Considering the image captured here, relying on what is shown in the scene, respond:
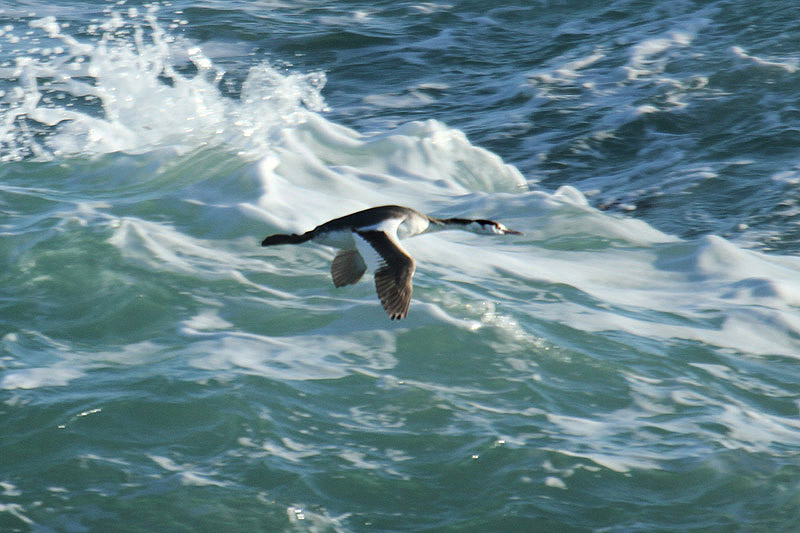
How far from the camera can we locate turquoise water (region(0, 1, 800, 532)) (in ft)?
14.2

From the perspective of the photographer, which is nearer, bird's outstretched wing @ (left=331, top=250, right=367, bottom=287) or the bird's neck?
bird's outstretched wing @ (left=331, top=250, right=367, bottom=287)

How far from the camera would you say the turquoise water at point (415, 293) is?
4328 millimetres

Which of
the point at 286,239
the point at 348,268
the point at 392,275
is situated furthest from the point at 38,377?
the point at 392,275

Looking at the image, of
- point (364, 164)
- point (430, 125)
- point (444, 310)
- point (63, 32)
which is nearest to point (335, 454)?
point (444, 310)

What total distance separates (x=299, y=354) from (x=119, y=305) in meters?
1.18

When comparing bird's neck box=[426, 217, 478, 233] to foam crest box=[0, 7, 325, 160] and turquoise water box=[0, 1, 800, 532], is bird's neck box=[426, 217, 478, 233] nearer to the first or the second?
turquoise water box=[0, 1, 800, 532]

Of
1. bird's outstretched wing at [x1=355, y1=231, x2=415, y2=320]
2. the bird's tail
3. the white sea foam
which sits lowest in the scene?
the white sea foam

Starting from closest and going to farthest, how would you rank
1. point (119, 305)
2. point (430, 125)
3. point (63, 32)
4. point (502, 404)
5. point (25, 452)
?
point (25, 452) < point (502, 404) < point (119, 305) < point (430, 125) < point (63, 32)

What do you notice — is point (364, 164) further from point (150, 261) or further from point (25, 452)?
point (25, 452)

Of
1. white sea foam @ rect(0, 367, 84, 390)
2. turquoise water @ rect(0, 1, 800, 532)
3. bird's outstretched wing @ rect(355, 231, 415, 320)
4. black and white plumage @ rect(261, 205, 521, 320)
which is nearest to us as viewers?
turquoise water @ rect(0, 1, 800, 532)

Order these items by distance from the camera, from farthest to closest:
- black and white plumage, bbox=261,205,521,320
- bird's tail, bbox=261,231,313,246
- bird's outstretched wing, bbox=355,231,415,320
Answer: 1. bird's tail, bbox=261,231,313,246
2. black and white plumage, bbox=261,205,521,320
3. bird's outstretched wing, bbox=355,231,415,320

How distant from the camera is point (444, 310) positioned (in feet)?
20.1

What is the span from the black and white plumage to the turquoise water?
0.45m

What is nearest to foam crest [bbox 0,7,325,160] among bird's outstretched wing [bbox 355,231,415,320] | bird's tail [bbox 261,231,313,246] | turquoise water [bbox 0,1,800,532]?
turquoise water [bbox 0,1,800,532]
